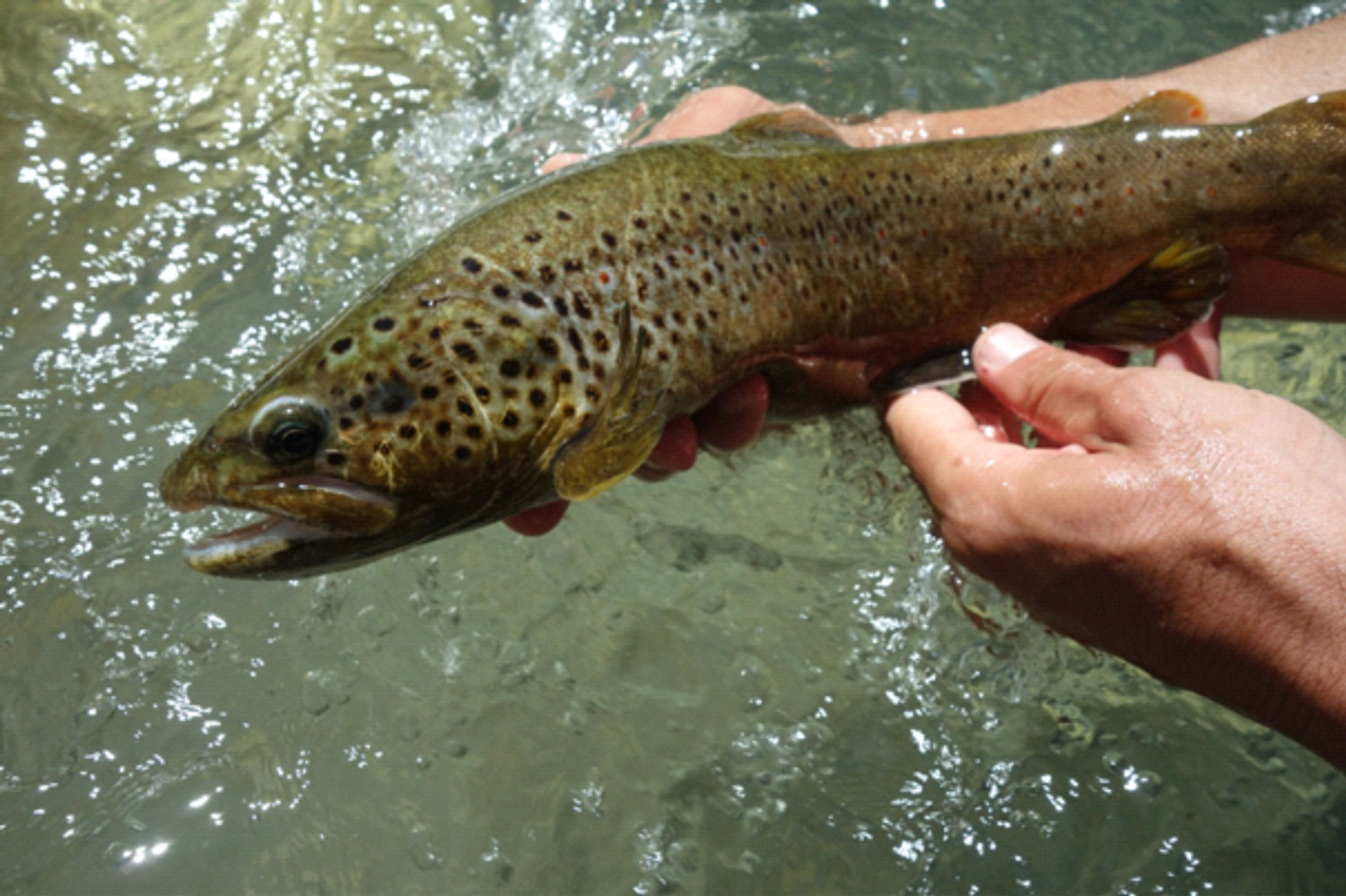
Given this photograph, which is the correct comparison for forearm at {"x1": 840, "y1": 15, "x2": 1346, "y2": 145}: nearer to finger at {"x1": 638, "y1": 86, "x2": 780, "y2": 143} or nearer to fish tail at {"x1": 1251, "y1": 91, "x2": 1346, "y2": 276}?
finger at {"x1": 638, "y1": 86, "x2": 780, "y2": 143}

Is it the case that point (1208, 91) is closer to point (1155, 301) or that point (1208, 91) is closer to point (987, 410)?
point (1155, 301)

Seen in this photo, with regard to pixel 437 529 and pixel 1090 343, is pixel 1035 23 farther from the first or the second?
pixel 437 529

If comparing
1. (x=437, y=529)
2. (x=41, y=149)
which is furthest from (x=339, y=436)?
(x=41, y=149)

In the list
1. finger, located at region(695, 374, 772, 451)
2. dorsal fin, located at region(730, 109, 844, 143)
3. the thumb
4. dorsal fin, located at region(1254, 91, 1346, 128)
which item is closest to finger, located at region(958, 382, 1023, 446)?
the thumb

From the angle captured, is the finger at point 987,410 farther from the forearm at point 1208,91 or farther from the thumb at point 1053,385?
the forearm at point 1208,91

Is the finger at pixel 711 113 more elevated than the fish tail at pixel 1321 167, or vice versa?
the finger at pixel 711 113

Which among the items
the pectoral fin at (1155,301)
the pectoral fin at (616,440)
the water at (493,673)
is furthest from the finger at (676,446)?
the pectoral fin at (1155,301)

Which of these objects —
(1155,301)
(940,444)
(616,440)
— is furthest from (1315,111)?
(616,440)
